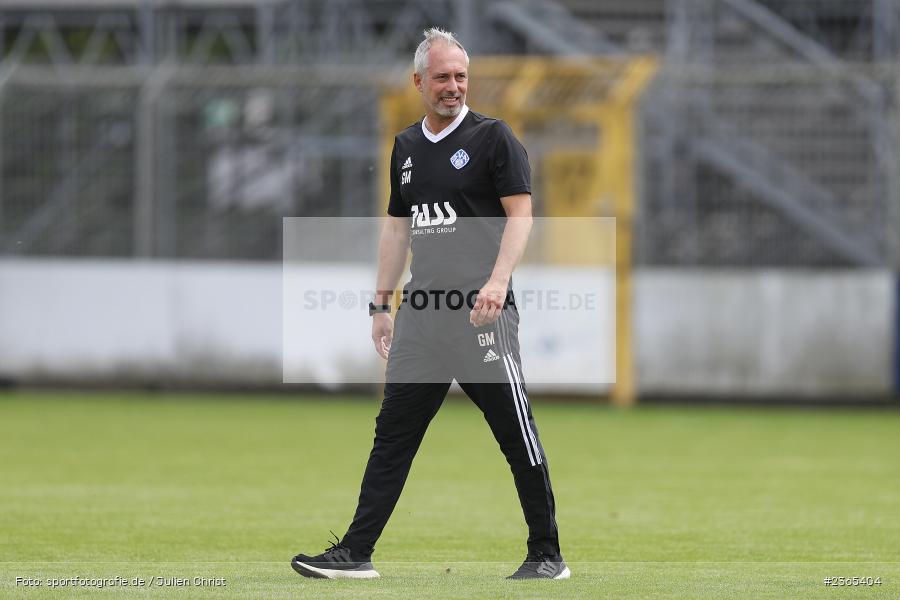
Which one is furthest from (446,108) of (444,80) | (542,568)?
(542,568)

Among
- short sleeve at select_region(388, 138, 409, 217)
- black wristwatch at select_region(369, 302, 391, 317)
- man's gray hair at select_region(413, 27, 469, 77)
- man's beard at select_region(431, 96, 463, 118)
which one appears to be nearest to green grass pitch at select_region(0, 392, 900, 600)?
black wristwatch at select_region(369, 302, 391, 317)

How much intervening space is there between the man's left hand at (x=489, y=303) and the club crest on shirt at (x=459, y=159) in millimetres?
502

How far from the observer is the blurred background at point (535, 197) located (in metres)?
18.3

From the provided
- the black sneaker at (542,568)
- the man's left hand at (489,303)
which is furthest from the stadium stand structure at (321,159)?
the man's left hand at (489,303)

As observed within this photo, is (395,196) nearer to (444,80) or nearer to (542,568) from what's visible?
(444,80)

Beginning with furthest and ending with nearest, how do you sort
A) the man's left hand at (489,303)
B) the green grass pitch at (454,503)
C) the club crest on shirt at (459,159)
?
1. the green grass pitch at (454,503)
2. the club crest on shirt at (459,159)
3. the man's left hand at (489,303)

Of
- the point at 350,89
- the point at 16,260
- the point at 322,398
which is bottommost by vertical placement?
the point at 322,398

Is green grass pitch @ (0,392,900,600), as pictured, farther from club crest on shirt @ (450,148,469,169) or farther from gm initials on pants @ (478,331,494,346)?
club crest on shirt @ (450,148,469,169)

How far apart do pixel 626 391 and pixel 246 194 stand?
4542mm

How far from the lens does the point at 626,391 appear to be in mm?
18422

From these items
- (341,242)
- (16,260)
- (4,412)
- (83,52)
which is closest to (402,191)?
(4,412)

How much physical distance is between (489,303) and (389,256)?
2.59ft

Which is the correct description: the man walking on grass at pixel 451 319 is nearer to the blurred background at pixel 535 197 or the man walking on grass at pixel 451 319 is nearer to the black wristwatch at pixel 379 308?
the black wristwatch at pixel 379 308

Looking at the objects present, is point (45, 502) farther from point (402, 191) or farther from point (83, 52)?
point (83, 52)
